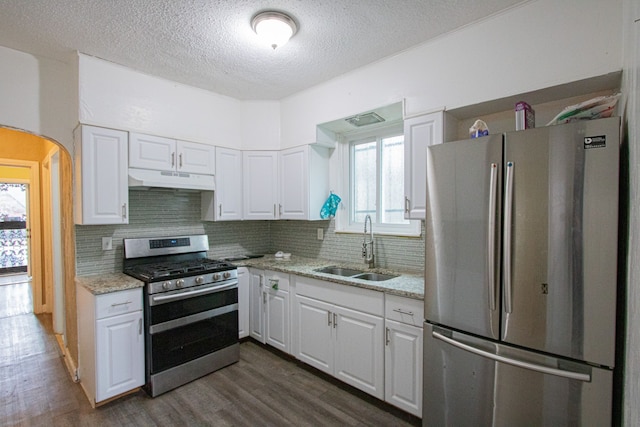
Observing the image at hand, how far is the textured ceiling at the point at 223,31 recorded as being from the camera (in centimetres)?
184

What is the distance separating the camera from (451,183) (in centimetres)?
172

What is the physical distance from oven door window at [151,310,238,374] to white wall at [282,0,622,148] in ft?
7.16

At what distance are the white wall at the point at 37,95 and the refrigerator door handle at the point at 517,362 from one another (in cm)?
314

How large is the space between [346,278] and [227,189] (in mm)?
1640

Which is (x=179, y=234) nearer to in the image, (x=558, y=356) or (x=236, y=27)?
(x=236, y=27)

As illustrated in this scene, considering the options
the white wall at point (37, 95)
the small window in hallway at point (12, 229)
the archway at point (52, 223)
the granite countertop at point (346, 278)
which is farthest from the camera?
the small window in hallway at point (12, 229)

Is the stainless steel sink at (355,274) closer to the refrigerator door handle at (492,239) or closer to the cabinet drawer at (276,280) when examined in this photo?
the cabinet drawer at (276,280)

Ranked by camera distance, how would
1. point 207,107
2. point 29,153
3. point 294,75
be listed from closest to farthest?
point 294,75, point 207,107, point 29,153

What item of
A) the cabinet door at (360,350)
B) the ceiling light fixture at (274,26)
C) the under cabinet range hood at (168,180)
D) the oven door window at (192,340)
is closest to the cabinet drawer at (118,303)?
the oven door window at (192,340)

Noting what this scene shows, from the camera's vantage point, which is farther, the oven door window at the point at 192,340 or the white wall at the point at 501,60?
the oven door window at the point at 192,340

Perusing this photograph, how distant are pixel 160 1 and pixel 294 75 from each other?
4.01 feet

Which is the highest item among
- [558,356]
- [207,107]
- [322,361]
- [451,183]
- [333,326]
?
[207,107]

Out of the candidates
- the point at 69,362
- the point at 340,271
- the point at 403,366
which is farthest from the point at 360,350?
the point at 69,362

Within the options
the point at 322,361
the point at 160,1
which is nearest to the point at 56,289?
the point at 322,361
